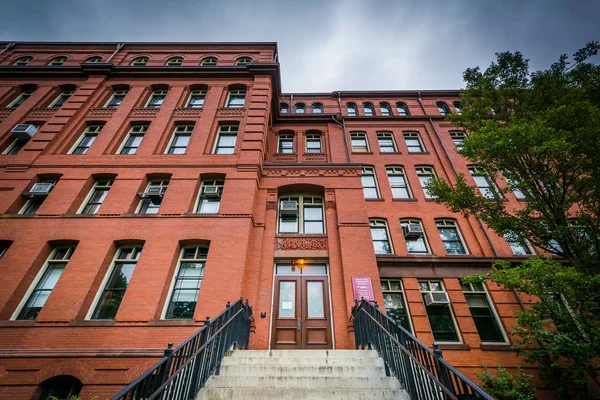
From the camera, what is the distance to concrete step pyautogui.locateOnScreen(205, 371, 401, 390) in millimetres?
4988

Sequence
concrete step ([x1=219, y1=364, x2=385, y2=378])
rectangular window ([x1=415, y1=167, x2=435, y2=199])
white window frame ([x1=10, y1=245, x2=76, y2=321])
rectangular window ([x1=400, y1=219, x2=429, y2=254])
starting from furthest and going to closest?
rectangular window ([x1=415, y1=167, x2=435, y2=199]) → rectangular window ([x1=400, y1=219, x2=429, y2=254]) → white window frame ([x1=10, y1=245, x2=76, y2=321]) → concrete step ([x1=219, y1=364, x2=385, y2=378])

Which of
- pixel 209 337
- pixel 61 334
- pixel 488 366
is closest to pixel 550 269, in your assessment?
pixel 488 366

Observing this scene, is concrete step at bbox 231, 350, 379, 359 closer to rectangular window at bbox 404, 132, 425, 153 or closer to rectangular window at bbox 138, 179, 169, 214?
rectangular window at bbox 138, 179, 169, 214

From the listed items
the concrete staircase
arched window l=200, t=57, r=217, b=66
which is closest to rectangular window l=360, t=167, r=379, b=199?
the concrete staircase

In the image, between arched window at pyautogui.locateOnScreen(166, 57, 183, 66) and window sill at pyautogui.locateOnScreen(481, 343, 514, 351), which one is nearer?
window sill at pyautogui.locateOnScreen(481, 343, 514, 351)

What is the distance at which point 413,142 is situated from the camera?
16625 millimetres

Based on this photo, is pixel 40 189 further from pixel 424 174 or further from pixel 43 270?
pixel 424 174

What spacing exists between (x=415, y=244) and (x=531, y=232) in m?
4.19

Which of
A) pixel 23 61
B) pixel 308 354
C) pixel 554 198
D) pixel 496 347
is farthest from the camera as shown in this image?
pixel 23 61

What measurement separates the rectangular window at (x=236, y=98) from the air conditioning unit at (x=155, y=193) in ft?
20.9

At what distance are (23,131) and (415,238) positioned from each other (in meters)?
19.5

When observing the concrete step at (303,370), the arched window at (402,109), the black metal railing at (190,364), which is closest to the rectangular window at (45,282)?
the black metal railing at (190,364)

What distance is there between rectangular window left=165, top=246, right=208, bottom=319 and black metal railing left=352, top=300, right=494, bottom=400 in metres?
5.44

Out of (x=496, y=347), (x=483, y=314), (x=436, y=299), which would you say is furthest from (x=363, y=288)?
(x=483, y=314)
